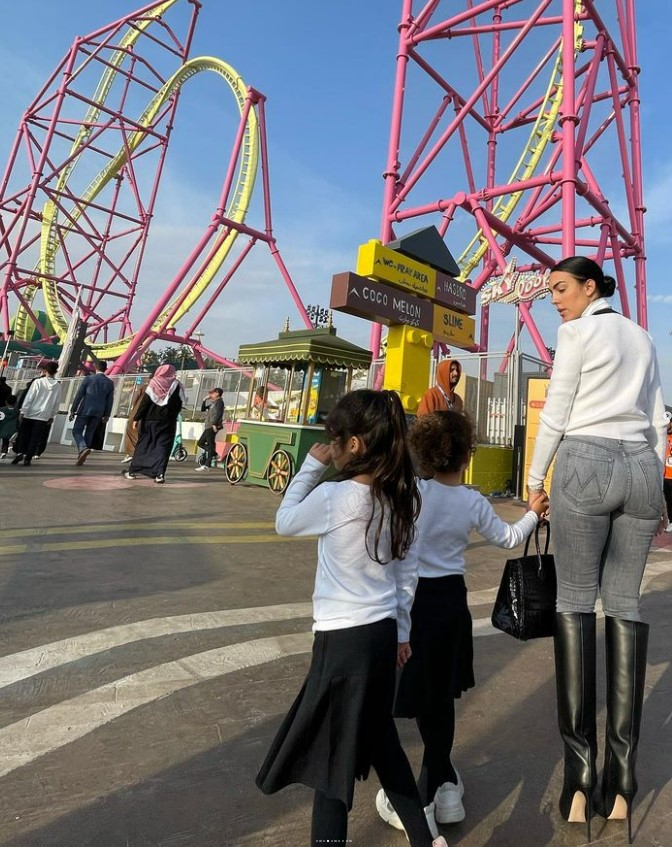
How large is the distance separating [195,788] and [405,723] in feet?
2.81

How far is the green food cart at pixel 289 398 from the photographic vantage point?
7.84 m

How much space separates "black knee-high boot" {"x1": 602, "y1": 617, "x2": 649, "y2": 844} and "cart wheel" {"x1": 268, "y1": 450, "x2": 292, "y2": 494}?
20.2ft


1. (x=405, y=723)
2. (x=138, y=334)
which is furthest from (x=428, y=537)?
(x=138, y=334)

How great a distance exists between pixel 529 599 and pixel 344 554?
29.2 inches

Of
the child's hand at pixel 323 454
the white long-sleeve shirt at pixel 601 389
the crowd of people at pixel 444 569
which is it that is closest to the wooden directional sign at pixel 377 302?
the crowd of people at pixel 444 569

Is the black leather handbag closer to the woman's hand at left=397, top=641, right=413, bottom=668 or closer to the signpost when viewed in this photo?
the woman's hand at left=397, top=641, right=413, bottom=668

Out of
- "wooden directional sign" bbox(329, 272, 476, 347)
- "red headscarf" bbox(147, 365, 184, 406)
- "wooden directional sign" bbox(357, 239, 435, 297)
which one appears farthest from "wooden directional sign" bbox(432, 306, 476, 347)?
"red headscarf" bbox(147, 365, 184, 406)

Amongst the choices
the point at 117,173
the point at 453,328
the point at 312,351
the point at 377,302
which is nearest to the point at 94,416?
the point at 312,351

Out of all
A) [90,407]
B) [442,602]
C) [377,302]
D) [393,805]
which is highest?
[377,302]

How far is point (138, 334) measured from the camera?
22.5 meters

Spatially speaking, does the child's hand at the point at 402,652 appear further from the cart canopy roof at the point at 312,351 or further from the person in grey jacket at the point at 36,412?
the person in grey jacket at the point at 36,412

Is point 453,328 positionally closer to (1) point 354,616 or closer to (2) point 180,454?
(1) point 354,616

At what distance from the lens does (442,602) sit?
1667mm

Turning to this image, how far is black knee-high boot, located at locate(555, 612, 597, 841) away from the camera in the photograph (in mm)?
1526
